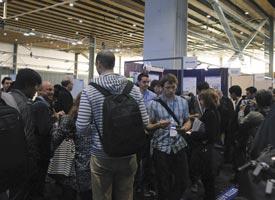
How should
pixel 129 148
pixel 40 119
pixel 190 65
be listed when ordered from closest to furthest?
pixel 129 148 < pixel 40 119 < pixel 190 65

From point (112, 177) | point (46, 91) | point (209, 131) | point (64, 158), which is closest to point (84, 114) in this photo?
point (112, 177)

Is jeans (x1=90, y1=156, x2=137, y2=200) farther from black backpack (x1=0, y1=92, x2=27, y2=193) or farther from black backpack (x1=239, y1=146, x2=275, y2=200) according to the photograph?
black backpack (x1=239, y1=146, x2=275, y2=200)

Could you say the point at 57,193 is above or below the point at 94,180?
below

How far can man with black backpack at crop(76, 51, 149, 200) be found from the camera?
218 centimetres

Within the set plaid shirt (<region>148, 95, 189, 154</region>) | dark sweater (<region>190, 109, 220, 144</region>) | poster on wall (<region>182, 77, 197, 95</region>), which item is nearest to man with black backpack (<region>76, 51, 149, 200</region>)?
plaid shirt (<region>148, 95, 189, 154</region>)

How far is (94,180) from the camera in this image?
240cm

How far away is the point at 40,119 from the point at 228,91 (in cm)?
434

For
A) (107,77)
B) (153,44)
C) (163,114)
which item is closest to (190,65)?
(153,44)

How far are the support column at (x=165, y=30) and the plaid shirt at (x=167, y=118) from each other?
347cm

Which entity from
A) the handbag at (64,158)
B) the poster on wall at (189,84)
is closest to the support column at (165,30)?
the poster on wall at (189,84)

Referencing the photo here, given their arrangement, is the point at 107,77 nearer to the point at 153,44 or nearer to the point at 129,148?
the point at 129,148

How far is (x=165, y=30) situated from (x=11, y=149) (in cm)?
556

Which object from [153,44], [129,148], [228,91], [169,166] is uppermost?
[153,44]

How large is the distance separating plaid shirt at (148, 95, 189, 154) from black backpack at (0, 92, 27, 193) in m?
1.52
